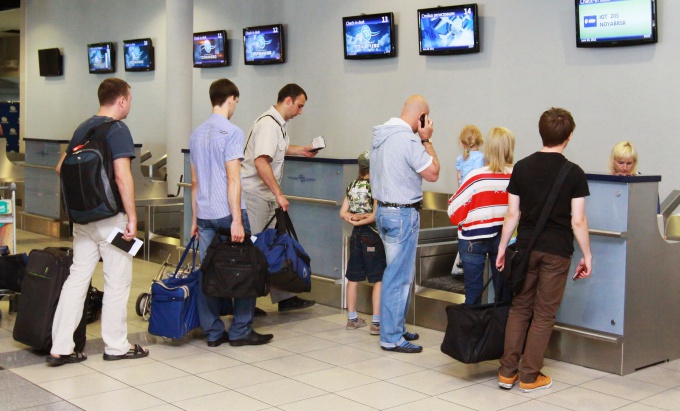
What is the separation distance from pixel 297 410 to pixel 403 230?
1471 millimetres

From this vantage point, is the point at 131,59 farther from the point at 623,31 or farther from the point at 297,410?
the point at 297,410

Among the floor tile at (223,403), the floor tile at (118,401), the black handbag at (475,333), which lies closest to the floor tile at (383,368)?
the black handbag at (475,333)

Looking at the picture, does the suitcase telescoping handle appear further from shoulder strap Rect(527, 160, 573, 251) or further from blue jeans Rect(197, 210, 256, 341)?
shoulder strap Rect(527, 160, 573, 251)

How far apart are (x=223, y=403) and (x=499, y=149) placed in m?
2.24

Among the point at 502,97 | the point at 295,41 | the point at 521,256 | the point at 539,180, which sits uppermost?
the point at 295,41

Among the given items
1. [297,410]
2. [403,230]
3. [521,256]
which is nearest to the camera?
[297,410]

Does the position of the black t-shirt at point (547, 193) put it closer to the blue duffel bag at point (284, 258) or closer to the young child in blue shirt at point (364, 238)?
the young child in blue shirt at point (364, 238)

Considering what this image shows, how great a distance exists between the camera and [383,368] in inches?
204

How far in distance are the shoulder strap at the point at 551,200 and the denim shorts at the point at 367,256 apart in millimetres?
1572

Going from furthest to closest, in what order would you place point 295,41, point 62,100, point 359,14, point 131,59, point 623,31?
point 62,100, point 131,59, point 295,41, point 359,14, point 623,31

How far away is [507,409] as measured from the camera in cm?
441

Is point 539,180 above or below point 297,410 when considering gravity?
above

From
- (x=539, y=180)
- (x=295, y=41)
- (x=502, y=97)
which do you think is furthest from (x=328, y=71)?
(x=539, y=180)

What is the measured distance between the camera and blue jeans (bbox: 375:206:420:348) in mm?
5340
